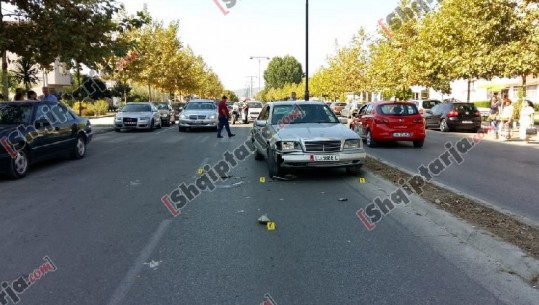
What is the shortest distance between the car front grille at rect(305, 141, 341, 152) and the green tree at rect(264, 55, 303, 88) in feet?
463

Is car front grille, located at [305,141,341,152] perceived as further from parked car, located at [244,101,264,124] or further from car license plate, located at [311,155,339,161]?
parked car, located at [244,101,264,124]

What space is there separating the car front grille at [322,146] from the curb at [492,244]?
2623 millimetres

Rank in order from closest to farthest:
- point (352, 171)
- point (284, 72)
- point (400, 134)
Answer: point (352, 171), point (400, 134), point (284, 72)

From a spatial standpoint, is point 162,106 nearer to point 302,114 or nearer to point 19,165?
point 19,165

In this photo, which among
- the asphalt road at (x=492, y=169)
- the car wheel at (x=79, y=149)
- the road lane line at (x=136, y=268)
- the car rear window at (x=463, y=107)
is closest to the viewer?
the road lane line at (x=136, y=268)

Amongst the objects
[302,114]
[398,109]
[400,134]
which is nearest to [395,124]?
[400,134]

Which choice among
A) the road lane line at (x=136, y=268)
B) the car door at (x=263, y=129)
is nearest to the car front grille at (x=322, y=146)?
the car door at (x=263, y=129)

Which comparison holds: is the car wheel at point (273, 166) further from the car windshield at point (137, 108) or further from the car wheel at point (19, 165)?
the car windshield at point (137, 108)

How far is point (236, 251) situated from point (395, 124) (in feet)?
36.2

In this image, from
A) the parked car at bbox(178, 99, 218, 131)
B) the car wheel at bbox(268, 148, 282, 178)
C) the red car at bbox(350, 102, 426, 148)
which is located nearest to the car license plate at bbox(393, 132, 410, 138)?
the red car at bbox(350, 102, 426, 148)

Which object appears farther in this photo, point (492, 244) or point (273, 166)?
point (273, 166)

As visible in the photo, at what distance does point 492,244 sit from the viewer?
465 centimetres

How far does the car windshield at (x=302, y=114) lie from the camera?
1002 cm

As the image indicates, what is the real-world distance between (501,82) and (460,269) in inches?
2091
